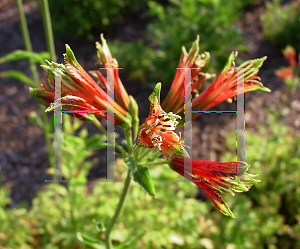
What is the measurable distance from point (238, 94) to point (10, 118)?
3.47 metres

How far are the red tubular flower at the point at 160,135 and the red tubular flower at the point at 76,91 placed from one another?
8.6 inches

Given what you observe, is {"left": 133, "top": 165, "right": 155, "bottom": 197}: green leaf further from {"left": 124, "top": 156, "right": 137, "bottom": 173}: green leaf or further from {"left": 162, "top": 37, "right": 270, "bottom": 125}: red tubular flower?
{"left": 162, "top": 37, "right": 270, "bottom": 125}: red tubular flower

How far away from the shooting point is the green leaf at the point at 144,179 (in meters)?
0.87

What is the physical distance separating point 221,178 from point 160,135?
256mm

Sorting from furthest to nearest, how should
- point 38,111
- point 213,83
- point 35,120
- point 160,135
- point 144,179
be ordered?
point 38,111 < point 35,120 < point 213,83 < point 144,179 < point 160,135

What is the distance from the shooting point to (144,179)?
0.91m

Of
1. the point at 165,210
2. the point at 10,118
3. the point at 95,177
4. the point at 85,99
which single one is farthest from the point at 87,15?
the point at 85,99

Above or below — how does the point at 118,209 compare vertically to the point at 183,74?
below

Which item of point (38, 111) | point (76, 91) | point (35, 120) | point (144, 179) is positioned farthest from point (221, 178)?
point (38, 111)

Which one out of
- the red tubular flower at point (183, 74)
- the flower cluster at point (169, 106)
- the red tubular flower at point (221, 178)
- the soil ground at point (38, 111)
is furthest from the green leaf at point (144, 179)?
the soil ground at point (38, 111)

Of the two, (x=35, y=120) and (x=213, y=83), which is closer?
(x=213, y=83)

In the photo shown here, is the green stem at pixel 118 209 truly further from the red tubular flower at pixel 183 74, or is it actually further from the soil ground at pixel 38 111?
the soil ground at pixel 38 111

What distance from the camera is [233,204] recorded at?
2.34 metres

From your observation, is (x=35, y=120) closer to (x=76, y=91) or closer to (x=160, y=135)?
(x=76, y=91)
